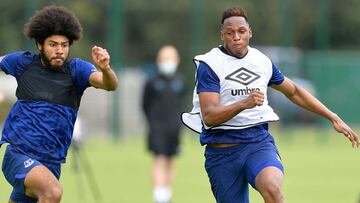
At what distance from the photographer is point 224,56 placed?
9.33 m

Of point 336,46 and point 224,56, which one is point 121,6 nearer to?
point 336,46

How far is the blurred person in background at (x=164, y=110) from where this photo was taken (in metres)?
15.8

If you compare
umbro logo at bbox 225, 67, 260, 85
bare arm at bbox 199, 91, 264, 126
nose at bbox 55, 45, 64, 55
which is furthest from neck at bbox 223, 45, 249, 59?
nose at bbox 55, 45, 64, 55

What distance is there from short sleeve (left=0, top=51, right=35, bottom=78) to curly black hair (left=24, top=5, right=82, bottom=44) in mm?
171

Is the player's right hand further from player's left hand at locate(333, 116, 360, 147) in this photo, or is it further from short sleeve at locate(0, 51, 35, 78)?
short sleeve at locate(0, 51, 35, 78)

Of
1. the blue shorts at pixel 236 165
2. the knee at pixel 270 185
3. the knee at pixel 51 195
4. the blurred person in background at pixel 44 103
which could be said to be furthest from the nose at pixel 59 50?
the knee at pixel 270 185

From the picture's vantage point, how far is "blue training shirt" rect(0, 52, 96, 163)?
9.01m

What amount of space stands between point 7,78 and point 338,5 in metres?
9.11

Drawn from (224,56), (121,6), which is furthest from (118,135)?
(224,56)

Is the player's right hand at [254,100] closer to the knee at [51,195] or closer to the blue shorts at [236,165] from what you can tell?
the blue shorts at [236,165]

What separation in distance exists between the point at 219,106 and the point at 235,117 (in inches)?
9.5

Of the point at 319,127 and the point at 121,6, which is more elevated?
the point at 121,6

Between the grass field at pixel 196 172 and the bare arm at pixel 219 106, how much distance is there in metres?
6.16

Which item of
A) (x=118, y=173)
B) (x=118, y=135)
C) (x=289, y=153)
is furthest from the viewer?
(x=118, y=135)
